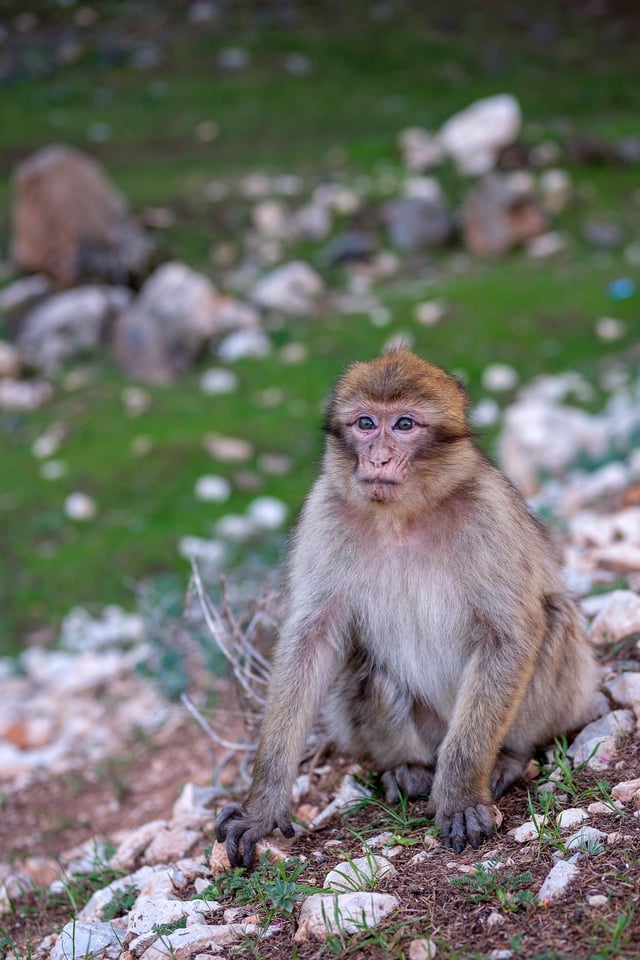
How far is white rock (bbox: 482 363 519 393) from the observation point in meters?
10.0

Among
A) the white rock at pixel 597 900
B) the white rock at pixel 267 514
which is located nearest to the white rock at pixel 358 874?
the white rock at pixel 597 900

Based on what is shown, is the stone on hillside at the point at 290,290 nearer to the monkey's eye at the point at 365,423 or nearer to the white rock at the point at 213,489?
the white rock at the point at 213,489

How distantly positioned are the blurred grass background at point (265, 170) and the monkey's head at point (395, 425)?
0.39 m

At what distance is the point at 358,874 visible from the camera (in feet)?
9.05

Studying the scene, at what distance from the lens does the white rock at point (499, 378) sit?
32.8ft

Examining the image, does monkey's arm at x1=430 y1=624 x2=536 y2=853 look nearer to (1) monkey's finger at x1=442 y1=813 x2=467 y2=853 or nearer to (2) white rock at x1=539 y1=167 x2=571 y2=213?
(1) monkey's finger at x1=442 y1=813 x2=467 y2=853

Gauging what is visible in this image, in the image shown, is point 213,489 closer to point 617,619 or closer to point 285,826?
point 617,619

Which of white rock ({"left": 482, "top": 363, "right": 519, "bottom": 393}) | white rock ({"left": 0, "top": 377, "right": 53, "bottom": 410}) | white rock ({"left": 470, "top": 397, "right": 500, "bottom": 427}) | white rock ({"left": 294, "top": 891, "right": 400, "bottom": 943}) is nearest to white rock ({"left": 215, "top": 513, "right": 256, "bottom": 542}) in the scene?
white rock ({"left": 470, "top": 397, "right": 500, "bottom": 427})

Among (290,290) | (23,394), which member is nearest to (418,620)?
(23,394)

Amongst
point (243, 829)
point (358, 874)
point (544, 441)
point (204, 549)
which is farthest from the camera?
point (544, 441)

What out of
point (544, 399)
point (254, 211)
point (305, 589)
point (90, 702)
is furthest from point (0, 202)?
point (305, 589)

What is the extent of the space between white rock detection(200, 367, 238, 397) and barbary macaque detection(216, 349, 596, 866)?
286 inches

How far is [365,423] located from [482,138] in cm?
1248

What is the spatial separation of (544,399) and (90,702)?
4.75 m
